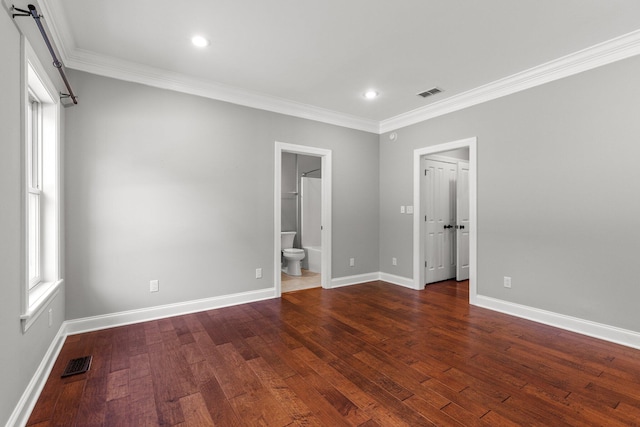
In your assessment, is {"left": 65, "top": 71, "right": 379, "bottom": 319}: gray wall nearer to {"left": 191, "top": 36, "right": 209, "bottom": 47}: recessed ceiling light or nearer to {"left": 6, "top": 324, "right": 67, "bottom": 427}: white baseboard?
{"left": 6, "top": 324, "right": 67, "bottom": 427}: white baseboard

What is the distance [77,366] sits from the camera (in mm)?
2309

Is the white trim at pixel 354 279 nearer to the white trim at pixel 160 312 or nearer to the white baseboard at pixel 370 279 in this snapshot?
the white baseboard at pixel 370 279

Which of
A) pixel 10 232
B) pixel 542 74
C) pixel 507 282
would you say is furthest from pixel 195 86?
pixel 507 282

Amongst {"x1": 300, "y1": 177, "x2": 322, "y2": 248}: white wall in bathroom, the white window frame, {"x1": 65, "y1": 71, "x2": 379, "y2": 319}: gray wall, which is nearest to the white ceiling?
{"x1": 65, "y1": 71, "x2": 379, "y2": 319}: gray wall

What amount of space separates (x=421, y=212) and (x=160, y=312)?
3713 mm

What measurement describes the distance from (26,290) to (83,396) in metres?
0.77

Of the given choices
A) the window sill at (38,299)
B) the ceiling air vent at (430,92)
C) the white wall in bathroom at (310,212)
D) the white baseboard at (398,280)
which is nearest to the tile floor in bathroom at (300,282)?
the white wall in bathroom at (310,212)

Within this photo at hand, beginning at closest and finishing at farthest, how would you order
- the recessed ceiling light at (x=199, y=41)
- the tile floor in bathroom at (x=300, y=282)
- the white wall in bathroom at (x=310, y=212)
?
the recessed ceiling light at (x=199, y=41)
the tile floor in bathroom at (x=300, y=282)
the white wall in bathroom at (x=310, y=212)

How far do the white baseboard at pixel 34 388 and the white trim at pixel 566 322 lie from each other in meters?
4.21

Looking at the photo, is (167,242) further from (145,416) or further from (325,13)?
(325,13)

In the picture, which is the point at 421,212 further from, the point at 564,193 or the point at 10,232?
the point at 10,232

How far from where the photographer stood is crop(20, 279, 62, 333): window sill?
1.79 meters

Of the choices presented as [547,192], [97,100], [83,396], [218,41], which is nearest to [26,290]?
[83,396]

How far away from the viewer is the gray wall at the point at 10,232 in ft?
4.89
